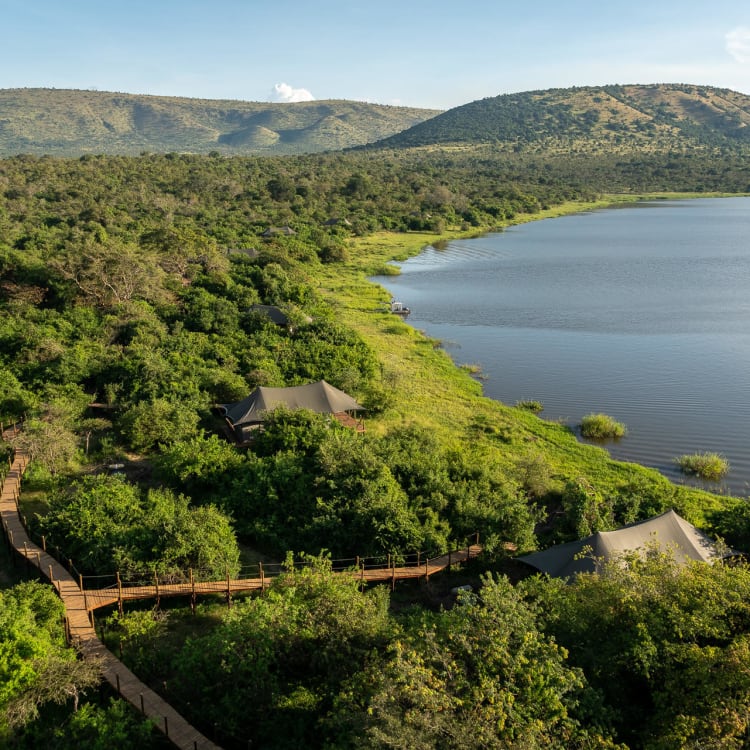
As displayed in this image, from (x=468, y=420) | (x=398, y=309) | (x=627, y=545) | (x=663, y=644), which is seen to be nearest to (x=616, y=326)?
(x=398, y=309)

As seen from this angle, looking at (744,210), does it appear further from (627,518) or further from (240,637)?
(240,637)

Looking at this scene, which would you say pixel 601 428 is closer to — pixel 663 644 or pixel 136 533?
pixel 663 644

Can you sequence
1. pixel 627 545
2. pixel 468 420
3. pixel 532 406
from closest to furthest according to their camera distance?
pixel 627 545
pixel 468 420
pixel 532 406

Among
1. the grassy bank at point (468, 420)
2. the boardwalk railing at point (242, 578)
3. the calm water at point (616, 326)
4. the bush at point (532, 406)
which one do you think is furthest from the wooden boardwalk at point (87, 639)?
the bush at point (532, 406)

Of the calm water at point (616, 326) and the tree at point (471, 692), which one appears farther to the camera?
the calm water at point (616, 326)

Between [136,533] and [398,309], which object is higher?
[398,309]

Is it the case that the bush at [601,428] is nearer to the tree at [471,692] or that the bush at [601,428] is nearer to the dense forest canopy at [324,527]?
the dense forest canopy at [324,527]

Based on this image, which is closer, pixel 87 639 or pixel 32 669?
pixel 32 669
